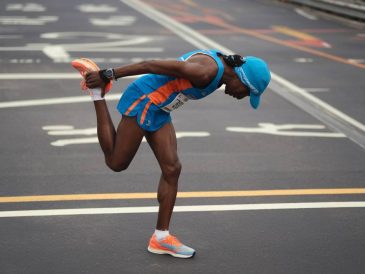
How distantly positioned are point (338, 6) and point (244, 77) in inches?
881

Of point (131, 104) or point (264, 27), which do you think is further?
Answer: point (264, 27)

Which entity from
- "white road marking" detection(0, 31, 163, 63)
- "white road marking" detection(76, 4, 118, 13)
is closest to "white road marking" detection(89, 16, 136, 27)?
"white road marking" detection(76, 4, 118, 13)

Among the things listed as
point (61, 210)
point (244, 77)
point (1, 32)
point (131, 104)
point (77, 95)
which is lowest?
point (1, 32)

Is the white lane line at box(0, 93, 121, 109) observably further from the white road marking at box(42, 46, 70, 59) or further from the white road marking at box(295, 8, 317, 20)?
the white road marking at box(295, 8, 317, 20)

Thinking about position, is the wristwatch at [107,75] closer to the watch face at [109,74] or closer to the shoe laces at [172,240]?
the watch face at [109,74]

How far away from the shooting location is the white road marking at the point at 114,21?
25055 millimetres

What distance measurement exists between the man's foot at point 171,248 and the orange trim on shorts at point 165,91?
42.3 inches

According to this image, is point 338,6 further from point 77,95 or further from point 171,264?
point 171,264

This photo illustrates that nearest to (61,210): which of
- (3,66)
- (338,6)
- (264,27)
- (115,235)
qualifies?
(115,235)

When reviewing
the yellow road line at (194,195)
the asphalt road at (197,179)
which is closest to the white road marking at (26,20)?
the asphalt road at (197,179)

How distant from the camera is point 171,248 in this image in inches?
267

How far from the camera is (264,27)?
24.8m

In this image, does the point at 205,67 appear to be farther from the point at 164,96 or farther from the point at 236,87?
the point at 164,96

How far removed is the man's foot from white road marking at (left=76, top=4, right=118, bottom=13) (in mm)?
22628
